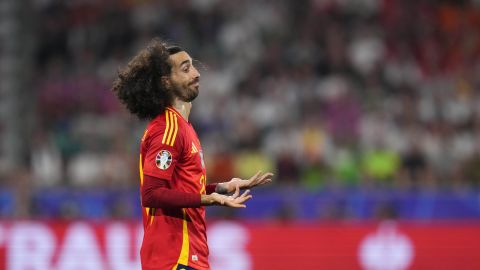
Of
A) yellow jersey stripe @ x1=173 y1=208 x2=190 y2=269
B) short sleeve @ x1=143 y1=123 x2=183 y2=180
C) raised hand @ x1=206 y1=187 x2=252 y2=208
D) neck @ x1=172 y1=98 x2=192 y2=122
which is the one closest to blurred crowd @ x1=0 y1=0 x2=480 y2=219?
neck @ x1=172 y1=98 x2=192 y2=122

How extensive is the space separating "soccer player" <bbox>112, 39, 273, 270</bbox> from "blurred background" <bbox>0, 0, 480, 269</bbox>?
597cm

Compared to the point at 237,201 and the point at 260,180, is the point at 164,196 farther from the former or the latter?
the point at 260,180

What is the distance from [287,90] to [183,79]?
914 centimetres

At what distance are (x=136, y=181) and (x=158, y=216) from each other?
7.70 meters

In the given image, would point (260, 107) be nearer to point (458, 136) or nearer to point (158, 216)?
point (458, 136)

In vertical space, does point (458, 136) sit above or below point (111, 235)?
above

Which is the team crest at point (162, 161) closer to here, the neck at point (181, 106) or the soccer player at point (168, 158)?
the soccer player at point (168, 158)

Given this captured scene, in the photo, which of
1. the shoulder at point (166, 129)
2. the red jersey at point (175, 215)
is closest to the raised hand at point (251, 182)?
the red jersey at point (175, 215)

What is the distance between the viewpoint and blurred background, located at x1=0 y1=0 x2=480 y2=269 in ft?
41.1

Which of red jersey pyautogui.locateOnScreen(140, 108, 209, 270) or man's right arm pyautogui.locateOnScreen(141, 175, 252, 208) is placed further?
red jersey pyautogui.locateOnScreen(140, 108, 209, 270)

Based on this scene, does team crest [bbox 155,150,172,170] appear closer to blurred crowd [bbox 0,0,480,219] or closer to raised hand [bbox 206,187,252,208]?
raised hand [bbox 206,187,252,208]

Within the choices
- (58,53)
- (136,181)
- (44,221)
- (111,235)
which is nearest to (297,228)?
(111,235)

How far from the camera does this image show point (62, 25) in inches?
642

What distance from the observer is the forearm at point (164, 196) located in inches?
205
